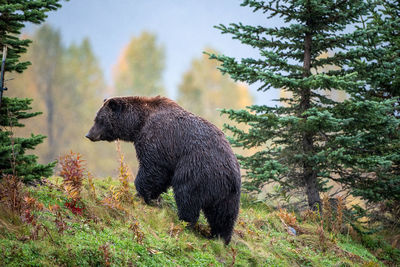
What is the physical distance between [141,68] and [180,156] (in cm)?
2254

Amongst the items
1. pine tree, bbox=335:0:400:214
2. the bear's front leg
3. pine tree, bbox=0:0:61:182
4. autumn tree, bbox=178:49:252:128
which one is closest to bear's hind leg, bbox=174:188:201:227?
the bear's front leg

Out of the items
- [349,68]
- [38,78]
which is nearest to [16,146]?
[349,68]

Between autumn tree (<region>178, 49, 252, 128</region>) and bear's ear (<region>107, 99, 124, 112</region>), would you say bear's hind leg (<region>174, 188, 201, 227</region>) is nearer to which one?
bear's ear (<region>107, 99, 124, 112</region>)

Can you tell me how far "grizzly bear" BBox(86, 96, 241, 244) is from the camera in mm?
5609

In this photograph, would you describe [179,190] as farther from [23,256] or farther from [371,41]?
[371,41]

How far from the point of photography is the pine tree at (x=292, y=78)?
8.44 metres

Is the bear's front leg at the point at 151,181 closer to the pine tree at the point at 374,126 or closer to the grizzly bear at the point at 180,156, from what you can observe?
the grizzly bear at the point at 180,156

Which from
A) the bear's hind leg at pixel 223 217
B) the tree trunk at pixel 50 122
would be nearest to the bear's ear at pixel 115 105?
the bear's hind leg at pixel 223 217

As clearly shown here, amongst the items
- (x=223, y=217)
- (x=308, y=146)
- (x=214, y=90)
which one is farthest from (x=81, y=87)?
(x=223, y=217)

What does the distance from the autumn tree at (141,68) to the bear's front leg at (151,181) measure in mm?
20422

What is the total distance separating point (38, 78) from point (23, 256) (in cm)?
2450

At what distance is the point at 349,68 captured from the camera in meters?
9.17

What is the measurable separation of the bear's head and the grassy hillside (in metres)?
1.08

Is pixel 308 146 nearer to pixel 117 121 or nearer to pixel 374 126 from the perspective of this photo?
pixel 374 126
